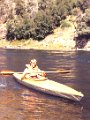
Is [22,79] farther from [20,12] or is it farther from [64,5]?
[20,12]

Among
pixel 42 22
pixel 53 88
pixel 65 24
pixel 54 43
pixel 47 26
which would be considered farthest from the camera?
Answer: pixel 42 22

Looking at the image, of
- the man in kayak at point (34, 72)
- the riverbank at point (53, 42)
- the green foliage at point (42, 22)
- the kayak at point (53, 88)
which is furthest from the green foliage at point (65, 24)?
the man in kayak at point (34, 72)

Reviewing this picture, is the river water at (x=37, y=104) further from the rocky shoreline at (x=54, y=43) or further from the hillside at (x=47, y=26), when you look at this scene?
the hillside at (x=47, y=26)

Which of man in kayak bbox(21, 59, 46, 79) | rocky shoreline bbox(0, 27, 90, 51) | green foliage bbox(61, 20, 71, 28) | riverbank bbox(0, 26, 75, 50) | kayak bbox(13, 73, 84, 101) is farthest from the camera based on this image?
green foliage bbox(61, 20, 71, 28)

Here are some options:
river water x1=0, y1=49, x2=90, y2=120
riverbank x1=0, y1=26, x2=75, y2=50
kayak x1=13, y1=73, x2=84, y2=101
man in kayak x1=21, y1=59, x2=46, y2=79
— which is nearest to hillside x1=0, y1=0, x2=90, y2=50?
riverbank x1=0, y1=26, x2=75, y2=50

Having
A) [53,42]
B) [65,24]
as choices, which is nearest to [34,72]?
[53,42]

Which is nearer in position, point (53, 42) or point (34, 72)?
point (34, 72)

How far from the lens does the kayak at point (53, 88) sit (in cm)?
3419

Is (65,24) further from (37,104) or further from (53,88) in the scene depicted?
(37,104)

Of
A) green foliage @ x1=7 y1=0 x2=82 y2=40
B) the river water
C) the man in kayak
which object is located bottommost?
green foliage @ x1=7 y1=0 x2=82 y2=40

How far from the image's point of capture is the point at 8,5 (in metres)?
146

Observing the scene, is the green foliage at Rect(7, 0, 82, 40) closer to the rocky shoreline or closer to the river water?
the rocky shoreline

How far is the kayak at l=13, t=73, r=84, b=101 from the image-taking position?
112ft

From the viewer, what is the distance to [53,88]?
3684cm
